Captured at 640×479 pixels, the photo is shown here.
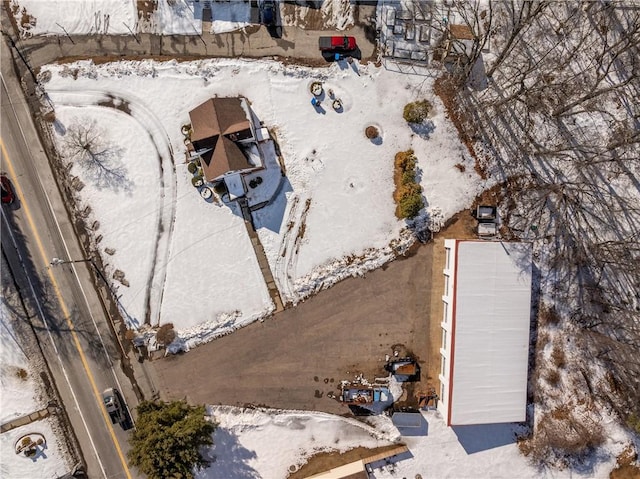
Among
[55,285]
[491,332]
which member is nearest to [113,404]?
[55,285]

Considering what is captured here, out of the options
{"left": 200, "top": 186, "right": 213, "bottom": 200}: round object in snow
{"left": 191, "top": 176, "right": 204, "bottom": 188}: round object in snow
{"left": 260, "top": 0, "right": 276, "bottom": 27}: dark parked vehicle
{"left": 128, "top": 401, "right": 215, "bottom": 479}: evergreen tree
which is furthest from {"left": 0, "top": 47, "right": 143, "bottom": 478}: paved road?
{"left": 260, "top": 0, "right": 276, "bottom": 27}: dark parked vehicle

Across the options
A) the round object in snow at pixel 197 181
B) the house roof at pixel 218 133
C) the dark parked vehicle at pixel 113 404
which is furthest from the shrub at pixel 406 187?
the dark parked vehicle at pixel 113 404

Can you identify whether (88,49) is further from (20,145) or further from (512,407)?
(512,407)

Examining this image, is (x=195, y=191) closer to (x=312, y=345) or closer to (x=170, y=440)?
(x=312, y=345)

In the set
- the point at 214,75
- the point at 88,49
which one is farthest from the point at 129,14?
the point at 214,75

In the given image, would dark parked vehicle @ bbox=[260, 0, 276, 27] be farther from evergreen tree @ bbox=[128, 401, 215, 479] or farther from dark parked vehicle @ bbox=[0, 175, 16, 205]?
evergreen tree @ bbox=[128, 401, 215, 479]

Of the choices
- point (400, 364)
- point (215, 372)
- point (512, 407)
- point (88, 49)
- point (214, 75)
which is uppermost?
point (88, 49)

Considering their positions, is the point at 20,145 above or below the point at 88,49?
below

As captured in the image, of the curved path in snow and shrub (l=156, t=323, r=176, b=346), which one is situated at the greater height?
the curved path in snow
